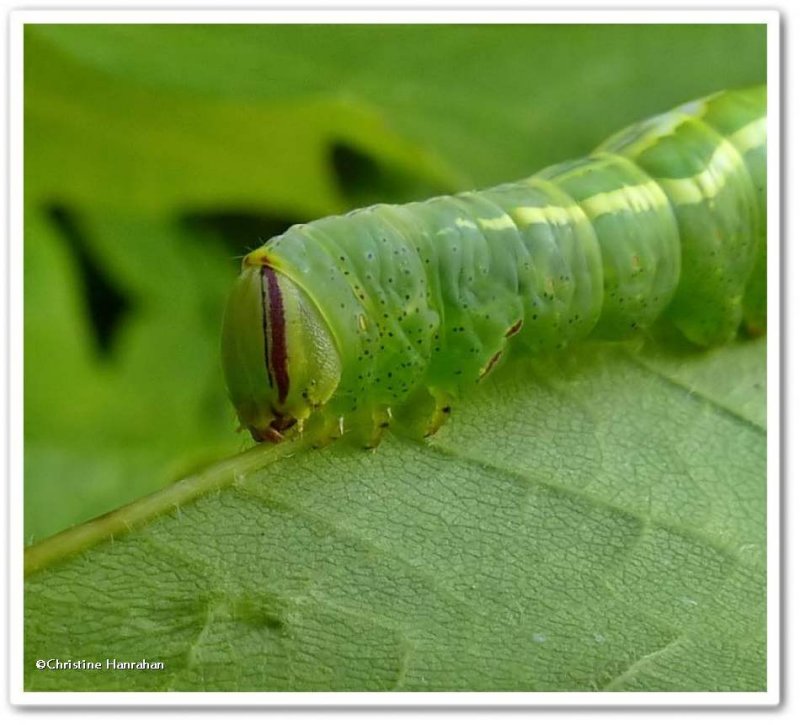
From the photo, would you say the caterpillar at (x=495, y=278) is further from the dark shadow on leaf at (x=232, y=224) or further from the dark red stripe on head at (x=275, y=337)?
the dark shadow on leaf at (x=232, y=224)

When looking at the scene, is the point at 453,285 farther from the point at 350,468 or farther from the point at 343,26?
the point at 343,26

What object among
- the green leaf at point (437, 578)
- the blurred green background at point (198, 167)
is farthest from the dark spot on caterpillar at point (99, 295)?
the green leaf at point (437, 578)

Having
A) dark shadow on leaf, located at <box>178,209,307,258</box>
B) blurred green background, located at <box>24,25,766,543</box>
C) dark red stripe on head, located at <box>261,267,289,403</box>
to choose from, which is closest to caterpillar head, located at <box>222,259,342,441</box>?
dark red stripe on head, located at <box>261,267,289,403</box>

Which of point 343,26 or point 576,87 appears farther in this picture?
point 576,87

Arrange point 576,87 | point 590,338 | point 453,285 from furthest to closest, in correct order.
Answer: point 576,87 → point 590,338 → point 453,285

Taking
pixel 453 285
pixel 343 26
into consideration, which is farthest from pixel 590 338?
pixel 343 26

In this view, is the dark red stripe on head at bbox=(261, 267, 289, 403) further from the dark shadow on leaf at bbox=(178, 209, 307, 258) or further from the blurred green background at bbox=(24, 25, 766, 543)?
the dark shadow on leaf at bbox=(178, 209, 307, 258)
